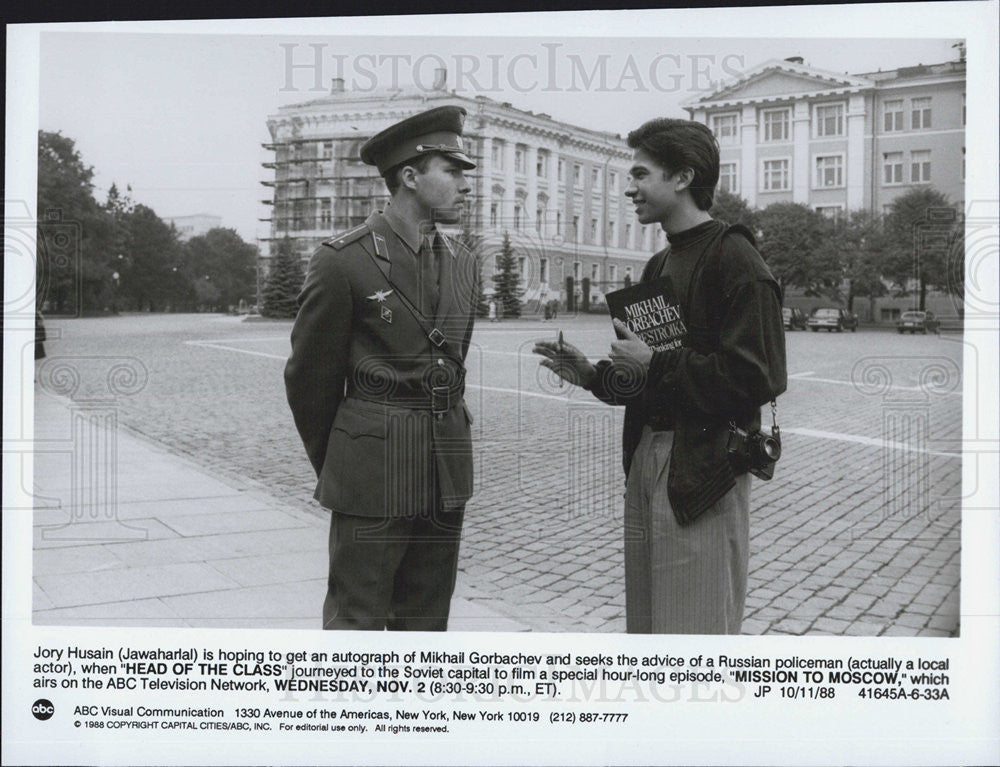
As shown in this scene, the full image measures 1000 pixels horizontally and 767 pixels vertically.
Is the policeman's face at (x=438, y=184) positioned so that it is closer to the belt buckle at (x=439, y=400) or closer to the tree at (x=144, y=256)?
the belt buckle at (x=439, y=400)

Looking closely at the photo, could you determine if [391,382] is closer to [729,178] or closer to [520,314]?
[520,314]

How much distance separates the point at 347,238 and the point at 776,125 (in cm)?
197

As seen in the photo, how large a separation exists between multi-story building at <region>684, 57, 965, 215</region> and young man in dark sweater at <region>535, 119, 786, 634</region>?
3.65 feet

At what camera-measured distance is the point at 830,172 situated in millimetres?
3744

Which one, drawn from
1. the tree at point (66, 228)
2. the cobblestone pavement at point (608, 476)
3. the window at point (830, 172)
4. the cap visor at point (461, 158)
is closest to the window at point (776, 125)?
the window at point (830, 172)

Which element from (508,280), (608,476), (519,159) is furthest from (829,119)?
(608,476)

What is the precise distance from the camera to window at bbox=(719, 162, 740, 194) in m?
3.52

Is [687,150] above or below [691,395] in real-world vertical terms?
above

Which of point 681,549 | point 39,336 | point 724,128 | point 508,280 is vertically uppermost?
point 724,128

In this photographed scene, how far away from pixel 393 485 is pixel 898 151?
2.48 meters

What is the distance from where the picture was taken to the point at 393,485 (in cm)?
273

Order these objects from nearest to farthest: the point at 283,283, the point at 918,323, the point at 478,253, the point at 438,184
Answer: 1. the point at 438,184
2. the point at 478,253
3. the point at 918,323
4. the point at 283,283

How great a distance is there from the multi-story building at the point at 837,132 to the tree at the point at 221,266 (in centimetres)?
207

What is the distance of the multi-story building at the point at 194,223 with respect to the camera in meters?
3.94
